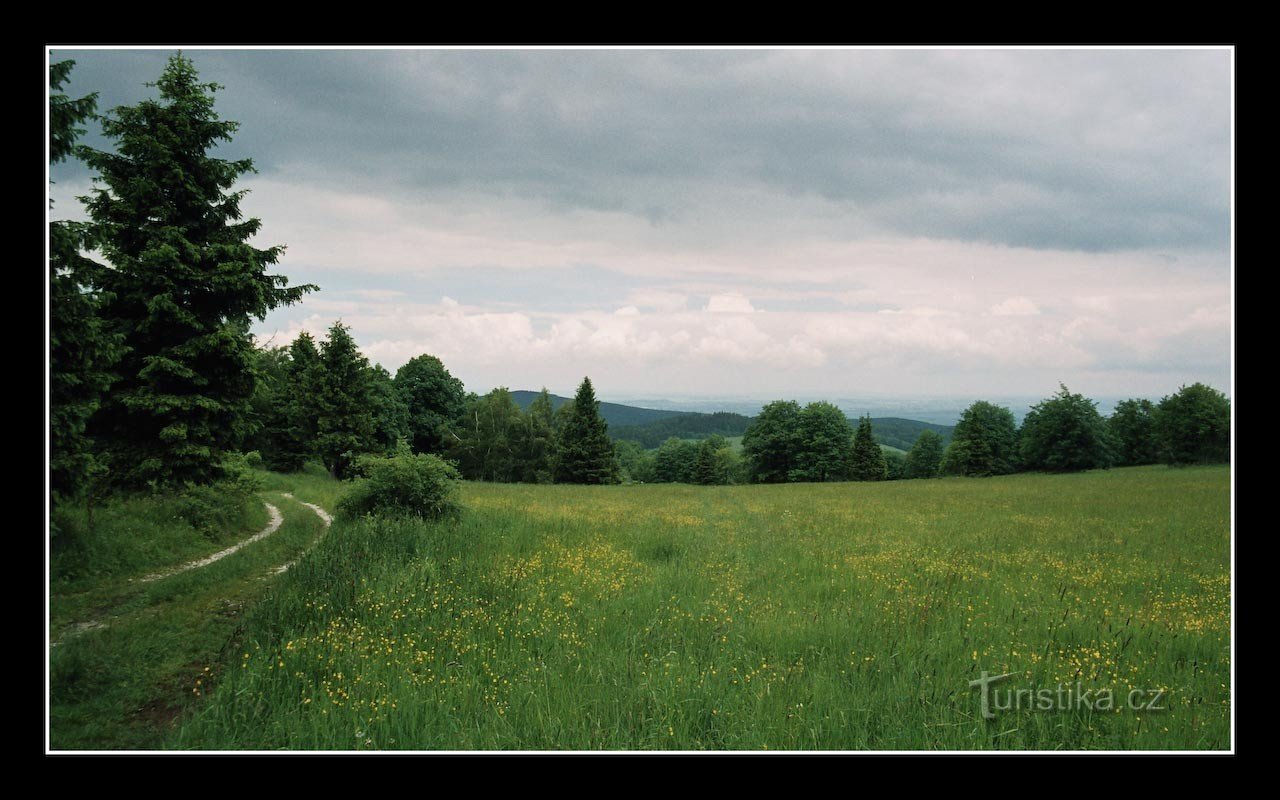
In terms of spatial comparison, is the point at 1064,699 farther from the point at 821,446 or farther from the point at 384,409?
the point at 821,446

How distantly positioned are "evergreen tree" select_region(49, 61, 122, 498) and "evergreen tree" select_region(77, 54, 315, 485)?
7.79 feet

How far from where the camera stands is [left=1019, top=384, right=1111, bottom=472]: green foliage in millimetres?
40531

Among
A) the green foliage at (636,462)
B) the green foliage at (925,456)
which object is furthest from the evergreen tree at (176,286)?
the green foliage at (636,462)

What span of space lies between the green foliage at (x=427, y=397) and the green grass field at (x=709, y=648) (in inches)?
972

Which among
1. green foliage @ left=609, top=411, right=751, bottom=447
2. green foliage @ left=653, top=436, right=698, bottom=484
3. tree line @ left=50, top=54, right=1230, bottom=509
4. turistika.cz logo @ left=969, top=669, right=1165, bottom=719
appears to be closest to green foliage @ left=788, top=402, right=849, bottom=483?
green foliage @ left=653, top=436, right=698, bottom=484

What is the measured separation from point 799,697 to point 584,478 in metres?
45.6

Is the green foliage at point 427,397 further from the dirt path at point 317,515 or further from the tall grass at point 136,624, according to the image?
the tall grass at point 136,624

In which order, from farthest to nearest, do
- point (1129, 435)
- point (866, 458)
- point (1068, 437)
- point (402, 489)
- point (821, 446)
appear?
point (821, 446), point (866, 458), point (1068, 437), point (1129, 435), point (402, 489)

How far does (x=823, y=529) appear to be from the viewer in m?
15.3

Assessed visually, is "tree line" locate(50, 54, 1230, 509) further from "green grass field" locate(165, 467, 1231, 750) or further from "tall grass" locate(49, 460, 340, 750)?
"green grass field" locate(165, 467, 1231, 750)

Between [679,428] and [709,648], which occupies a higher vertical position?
[709,648]

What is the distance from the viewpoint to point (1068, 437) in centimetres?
4234

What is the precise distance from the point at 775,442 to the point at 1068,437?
94.9 feet

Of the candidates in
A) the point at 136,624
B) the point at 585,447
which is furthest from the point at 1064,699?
the point at 585,447
